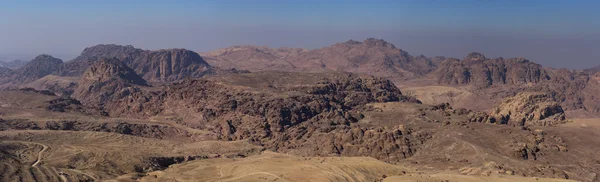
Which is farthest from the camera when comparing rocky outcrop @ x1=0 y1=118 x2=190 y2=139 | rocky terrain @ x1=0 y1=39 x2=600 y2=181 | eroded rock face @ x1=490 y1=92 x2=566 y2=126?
eroded rock face @ x1=490 y1=92 x2=566 y2=126

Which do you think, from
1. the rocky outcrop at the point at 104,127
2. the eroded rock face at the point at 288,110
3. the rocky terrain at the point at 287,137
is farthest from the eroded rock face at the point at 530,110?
the rocky outcrop at the point at 104,127

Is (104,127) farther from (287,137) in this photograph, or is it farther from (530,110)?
(530,110)

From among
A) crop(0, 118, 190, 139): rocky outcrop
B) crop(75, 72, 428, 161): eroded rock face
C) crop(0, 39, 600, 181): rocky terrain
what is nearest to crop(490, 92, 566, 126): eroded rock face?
crop(0, 39, 600, 181): rocky terrain

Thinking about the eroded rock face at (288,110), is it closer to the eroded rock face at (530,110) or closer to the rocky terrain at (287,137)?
the rocky terrain at (287,137)

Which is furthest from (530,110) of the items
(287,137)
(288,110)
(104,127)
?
(104,127)

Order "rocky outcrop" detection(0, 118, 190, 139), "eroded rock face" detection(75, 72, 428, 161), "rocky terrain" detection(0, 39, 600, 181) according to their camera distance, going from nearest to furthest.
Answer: "rocky terrain" detection(0, 39, 600, 181)
"eroded rock face" detection(75, 72, 428, 161)
"rocky outcrop" detection(0, 118, 190, 139)

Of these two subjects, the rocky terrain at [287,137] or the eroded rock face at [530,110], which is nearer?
the rocky terrain at [287,137]

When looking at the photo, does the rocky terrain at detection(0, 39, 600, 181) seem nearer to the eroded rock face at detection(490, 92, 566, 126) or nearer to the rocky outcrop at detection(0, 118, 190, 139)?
the rocky outcrop at detection(0, 118, 190, 139)

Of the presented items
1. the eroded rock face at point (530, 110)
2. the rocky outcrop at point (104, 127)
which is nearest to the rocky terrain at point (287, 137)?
the rocky outcrop at point (104, 127)

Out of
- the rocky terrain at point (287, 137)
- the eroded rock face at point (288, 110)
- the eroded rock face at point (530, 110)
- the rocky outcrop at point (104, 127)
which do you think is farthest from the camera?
the eroded rock face at point (530, 110)

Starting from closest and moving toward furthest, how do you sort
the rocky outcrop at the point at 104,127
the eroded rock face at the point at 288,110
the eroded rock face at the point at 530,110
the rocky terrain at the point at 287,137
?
the rocky terrain at the point at 287,137 < the eroded rock face at the point at 288,110 < the rocky outcrop at the point at 104,127 < the eroded rock face at the point at 530,110

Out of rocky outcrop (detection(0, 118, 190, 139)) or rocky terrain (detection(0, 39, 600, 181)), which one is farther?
rocky outcrop (detection(0, 118, 190, 139))

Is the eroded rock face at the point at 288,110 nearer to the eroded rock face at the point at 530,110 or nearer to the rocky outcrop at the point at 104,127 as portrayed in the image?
the rocky outcrop at the point at 104,127
